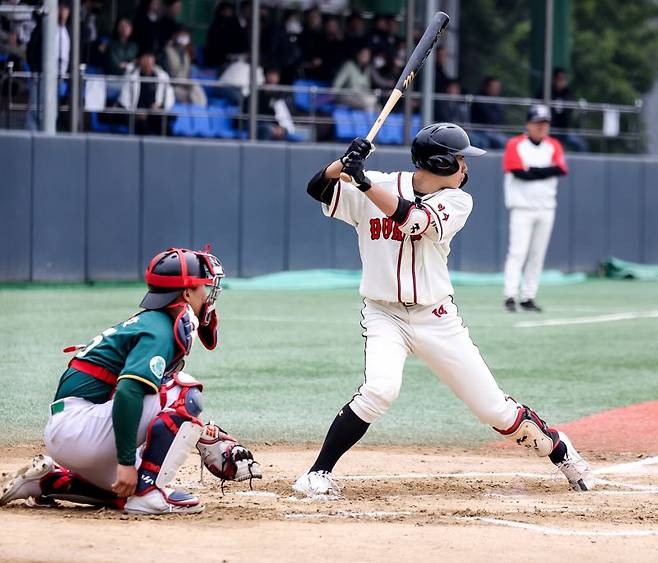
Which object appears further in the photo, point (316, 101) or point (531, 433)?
point (316, 101)

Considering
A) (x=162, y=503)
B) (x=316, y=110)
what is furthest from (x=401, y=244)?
(x=316, y=110)

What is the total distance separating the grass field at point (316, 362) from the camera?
24.9 ft

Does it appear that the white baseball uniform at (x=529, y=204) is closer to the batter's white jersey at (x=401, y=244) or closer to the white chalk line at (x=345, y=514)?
the batter's white jersey at (x=401, y=244)

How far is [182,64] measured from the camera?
17281mm

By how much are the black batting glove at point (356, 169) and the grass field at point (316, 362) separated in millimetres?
2094

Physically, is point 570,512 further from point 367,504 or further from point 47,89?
point 47,89

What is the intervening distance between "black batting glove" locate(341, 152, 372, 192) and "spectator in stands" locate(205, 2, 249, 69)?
43.2 feet

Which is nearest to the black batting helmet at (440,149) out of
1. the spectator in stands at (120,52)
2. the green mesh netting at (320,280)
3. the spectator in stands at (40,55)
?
the green mesh netting at (320,280)

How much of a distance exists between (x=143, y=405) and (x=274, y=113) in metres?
13.3

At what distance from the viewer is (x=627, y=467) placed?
21.2 ft

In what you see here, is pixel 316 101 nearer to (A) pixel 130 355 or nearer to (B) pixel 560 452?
(B) pixel 560 452

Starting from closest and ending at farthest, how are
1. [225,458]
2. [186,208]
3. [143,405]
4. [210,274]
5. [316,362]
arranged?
[143,405]
[210,274]
[225,458]
[316,362]
[186,208]

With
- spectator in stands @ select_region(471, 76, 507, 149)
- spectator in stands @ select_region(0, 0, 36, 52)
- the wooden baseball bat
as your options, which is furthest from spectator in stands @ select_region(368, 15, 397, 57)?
the wooden baseball bat

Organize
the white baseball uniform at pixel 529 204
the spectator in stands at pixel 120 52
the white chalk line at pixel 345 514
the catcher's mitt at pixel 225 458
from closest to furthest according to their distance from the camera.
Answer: the white chalk line at pixel 345 514
the catcher's mitt at pixel 225 458
the white baseball uniform at pixel 529 204
the spectator in stands at pixel 120 52
